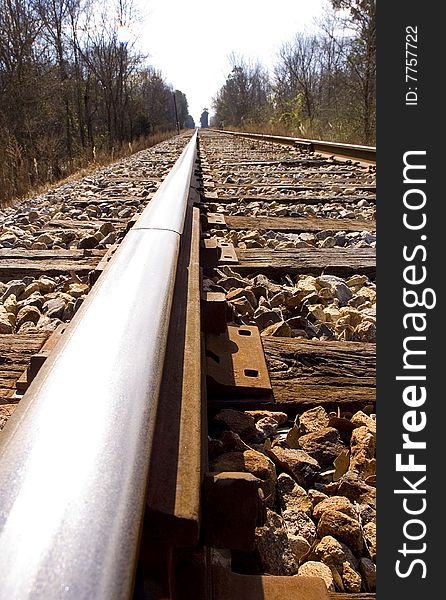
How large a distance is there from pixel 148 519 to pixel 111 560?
18 cm

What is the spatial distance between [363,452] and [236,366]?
1.27 feet

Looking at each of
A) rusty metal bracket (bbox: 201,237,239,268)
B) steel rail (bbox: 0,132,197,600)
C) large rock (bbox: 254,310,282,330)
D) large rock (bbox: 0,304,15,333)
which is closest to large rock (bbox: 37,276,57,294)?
large rock (bbox: 0,304,15,333)

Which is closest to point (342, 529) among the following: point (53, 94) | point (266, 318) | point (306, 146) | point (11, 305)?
point (266, 318)

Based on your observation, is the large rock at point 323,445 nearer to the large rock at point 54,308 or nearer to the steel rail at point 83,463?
the steel rail at point 83,463

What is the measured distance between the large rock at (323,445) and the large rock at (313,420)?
0.11 ft

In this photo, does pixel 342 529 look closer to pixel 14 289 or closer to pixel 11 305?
pixel 11 305

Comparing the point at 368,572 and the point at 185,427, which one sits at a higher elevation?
the point at 185,427

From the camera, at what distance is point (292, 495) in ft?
3.54

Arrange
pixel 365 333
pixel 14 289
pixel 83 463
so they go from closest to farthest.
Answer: pixel 83 463
pixel 365 333
pixel 14 289

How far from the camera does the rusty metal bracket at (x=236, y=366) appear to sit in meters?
1.35

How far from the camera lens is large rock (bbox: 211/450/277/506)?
105 cm

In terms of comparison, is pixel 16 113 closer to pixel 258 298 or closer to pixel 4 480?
pixel 258 298

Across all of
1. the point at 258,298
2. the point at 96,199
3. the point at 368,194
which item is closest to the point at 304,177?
the point at 368,194

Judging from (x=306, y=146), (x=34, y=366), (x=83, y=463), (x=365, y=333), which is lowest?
(x=365, y=333)
